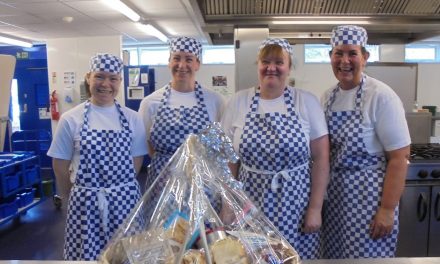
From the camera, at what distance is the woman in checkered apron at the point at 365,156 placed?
135cm

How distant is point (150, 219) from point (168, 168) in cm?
13

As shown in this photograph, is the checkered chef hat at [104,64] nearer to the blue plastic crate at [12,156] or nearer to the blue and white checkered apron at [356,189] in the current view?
the blue and white checkered apron at [356,189]

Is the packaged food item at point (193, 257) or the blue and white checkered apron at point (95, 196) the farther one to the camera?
the blue and white checkered apron at point (95, 196)

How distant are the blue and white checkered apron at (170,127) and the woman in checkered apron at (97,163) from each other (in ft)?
0.34

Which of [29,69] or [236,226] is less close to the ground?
[29,69]

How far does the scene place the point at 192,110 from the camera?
1637 mm

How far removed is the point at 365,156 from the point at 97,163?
1050mm

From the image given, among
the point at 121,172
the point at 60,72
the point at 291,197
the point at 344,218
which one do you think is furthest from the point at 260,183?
the point at 60,72

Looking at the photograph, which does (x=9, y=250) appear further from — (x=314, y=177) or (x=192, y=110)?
(x=314, y=177)

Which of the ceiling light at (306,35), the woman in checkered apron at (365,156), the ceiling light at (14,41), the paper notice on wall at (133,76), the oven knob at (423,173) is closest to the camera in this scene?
the woman in checkered apron at (365,156)

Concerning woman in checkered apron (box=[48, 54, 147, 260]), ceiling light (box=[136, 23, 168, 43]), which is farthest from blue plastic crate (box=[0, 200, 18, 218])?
ceiling light (box=[136, 23, 168, 43])

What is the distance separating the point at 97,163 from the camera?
1501 mm

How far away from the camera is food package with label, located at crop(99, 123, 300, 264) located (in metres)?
0.70

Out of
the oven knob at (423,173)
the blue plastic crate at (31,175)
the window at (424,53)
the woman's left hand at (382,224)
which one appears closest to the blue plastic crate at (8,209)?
the blue plastic crate at (31,175)
